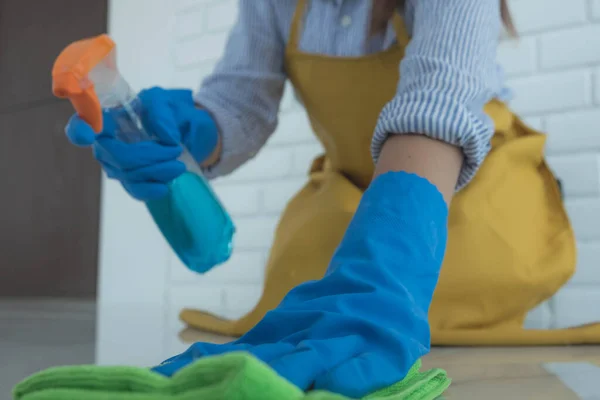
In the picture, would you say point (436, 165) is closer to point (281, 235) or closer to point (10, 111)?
point (281, 235)

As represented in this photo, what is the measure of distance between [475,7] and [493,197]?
25 cm

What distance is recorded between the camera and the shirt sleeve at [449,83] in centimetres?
49

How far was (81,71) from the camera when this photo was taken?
1.61 ft

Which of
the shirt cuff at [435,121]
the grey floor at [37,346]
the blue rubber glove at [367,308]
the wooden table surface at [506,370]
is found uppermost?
the shirt cuff at [435,121]

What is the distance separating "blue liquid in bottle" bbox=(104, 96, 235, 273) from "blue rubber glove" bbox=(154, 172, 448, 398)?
0.26 meters

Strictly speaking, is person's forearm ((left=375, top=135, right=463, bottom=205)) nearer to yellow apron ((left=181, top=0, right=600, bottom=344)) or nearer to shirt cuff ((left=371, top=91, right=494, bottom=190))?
shirt cuff ((left=371, top=91, right=494, bottom=190))

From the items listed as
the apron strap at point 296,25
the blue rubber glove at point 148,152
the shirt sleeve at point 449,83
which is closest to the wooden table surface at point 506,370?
the shirt sleeve at point 449,83

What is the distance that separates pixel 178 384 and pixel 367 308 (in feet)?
0.48

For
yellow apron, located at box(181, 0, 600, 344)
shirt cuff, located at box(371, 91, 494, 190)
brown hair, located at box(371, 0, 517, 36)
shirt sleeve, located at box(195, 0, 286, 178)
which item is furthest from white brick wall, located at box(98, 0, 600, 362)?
shirt cuff, located at box(371, 91, 494, 190)

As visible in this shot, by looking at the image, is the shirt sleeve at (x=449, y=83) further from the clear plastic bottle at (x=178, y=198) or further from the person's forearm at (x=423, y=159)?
the clear plastic bottle at (x=178, y=198)

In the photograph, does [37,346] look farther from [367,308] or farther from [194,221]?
[367,308]

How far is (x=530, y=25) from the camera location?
3.77ft

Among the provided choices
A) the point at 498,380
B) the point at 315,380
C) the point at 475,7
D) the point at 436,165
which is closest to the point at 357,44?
the point at 475,7

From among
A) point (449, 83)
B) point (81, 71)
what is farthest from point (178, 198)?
point (449, 83)
